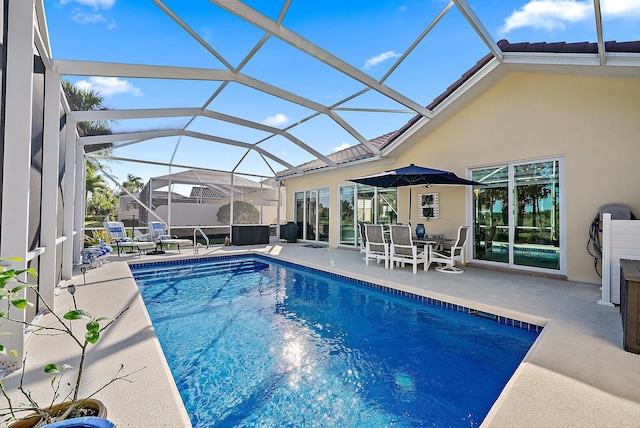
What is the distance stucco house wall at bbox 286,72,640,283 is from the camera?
5379 mm

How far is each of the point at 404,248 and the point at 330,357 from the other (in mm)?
3863

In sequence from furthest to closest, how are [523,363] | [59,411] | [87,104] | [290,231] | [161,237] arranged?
[290,231] → [161,237] → [87,104] → [523,363] → [59,411]

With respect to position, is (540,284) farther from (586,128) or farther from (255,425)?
(255,425)

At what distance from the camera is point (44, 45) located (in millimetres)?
3543

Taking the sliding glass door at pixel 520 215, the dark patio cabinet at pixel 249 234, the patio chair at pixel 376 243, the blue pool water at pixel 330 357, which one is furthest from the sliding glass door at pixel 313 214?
the blue pool water at pixel 330 357

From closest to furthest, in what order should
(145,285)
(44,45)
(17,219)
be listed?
(17,219) < (44,45) < (145,285)

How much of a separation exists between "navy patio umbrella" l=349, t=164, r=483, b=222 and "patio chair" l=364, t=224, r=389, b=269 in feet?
4.14

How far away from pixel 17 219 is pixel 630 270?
5978 millimetres

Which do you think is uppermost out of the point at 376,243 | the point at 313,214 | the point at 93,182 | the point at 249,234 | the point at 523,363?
the point at 93,182

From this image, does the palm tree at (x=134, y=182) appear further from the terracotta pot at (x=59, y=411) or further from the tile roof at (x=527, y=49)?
the terracotta pot at (x=59, y=411)

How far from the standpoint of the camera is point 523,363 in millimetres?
2721

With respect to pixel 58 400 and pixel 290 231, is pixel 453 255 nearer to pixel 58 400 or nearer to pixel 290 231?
pixel 58 400

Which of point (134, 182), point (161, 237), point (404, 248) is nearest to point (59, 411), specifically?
point (404, 248)

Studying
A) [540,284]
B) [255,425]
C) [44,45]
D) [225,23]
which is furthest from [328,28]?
[540,284]
